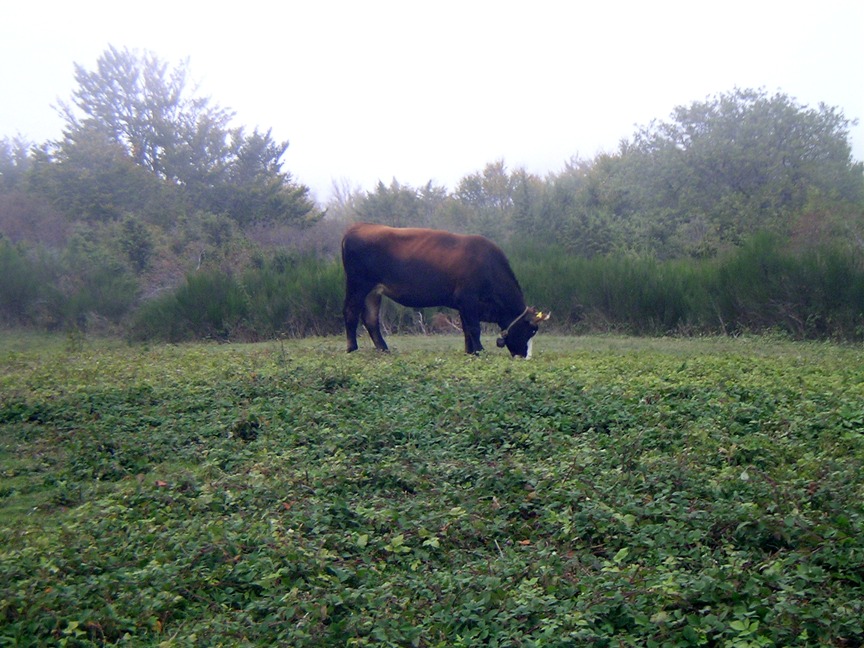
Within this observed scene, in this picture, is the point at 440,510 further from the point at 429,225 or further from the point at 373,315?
the point at 429,225

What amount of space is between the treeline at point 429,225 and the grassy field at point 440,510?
343 inches

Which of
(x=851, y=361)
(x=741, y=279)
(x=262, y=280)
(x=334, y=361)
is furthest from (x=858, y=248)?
(x=262, y=280)

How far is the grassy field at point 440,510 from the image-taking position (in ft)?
11.6

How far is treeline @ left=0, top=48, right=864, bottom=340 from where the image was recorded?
54.0 feet

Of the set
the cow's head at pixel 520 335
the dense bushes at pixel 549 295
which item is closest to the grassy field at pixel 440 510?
the cow's head at pixel 520 335

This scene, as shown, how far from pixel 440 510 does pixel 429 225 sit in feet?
78.6

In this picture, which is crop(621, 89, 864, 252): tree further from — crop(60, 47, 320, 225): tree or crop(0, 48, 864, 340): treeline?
crop(60, 47, 320, 225): tree

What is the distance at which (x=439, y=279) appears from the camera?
1202 centimetres

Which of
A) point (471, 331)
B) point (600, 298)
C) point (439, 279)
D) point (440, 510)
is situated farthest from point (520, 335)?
point (440, 510)

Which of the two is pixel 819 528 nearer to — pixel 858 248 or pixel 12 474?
pixel 12 474

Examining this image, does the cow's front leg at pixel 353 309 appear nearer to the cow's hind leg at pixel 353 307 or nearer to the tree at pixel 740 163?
the cow's hind leg at pixel 353 307

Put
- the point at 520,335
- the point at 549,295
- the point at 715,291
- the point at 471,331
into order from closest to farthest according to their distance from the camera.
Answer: the point at 471,331 → the point at 520,335 → the point at 715,291 → the point at 549,295

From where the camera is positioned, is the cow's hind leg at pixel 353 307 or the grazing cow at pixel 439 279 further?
the cow's hind leg at pixel 353 307

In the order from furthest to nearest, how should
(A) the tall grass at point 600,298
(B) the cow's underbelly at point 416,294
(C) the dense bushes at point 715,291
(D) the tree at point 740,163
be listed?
(D) the tree at point 740,163, (A) the tall grass at point 600,298, (C) the dense bushes at point 715,291, (B) the cow's underbelly at point 416,294
